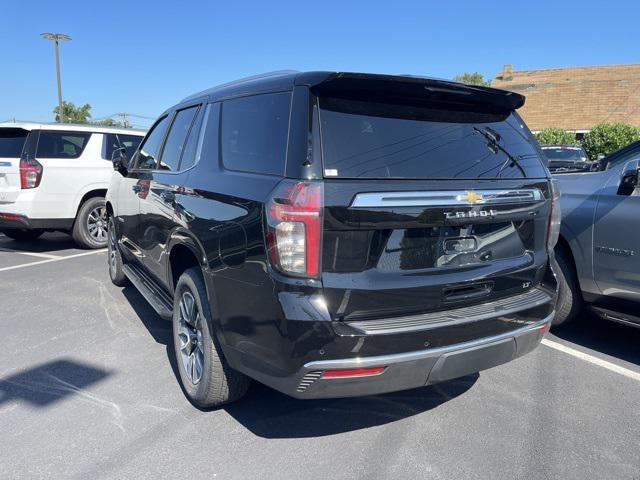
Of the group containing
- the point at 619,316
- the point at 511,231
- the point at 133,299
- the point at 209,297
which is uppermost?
the point at 511,231

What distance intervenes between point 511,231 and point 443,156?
593mm

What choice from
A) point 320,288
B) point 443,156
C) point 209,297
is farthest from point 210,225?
point 443,156

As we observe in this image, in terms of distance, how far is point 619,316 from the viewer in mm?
3953

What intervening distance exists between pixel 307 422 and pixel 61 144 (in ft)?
21.8

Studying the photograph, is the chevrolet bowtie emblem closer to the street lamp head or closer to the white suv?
the white suv

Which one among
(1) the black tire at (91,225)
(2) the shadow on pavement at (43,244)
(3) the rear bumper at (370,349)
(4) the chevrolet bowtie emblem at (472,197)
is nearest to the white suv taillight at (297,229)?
(3) the rear bumper at (370,349)

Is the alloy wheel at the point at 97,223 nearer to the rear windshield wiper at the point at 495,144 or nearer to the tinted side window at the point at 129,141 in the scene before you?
the tinted side window at the point at 129,141

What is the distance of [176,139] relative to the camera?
3.97 metres

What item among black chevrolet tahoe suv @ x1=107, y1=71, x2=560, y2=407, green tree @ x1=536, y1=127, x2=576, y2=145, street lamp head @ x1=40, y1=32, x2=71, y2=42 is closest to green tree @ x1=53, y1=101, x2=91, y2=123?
street lamp head @ x1=40, y1=32, x2=71, y2=42

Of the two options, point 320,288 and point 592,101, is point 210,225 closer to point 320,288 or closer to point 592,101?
point 320,288

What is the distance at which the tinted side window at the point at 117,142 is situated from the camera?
8492 millimetres

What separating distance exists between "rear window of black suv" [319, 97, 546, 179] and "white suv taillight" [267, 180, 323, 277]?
16cm

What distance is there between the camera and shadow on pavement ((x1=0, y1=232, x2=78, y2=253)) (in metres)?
8.46

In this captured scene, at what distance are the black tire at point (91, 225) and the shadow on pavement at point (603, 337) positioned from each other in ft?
21.6
